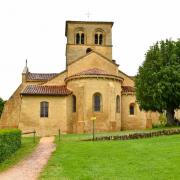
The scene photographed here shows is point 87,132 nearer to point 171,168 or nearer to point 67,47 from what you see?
point 67,47

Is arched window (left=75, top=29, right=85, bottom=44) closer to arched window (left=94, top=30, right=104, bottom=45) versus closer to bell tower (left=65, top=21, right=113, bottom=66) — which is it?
bell tower (left=65, top=21, right=113, bottom=66)

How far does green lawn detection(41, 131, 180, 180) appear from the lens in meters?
15.2

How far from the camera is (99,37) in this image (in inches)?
2224

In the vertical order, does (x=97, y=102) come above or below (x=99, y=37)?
below

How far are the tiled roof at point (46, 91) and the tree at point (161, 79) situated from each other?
873 cm

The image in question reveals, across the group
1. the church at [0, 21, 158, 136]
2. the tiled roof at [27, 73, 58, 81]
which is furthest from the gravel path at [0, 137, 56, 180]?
the tiled roof at [27, 73, 58, 81]

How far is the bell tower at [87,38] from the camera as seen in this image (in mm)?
55531

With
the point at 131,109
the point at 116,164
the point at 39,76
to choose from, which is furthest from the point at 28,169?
the point at 39,76

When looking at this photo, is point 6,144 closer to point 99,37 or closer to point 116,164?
point 116,164

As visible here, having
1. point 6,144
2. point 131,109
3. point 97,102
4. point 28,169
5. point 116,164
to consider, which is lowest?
point 28,169

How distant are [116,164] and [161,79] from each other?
21562 mm

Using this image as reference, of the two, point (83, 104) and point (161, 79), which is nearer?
point (161, 79)

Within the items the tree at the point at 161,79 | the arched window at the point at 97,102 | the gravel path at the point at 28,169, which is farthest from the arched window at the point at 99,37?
the gravel path at the point at 28,169

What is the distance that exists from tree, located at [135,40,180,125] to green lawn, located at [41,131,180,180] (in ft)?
48.4
